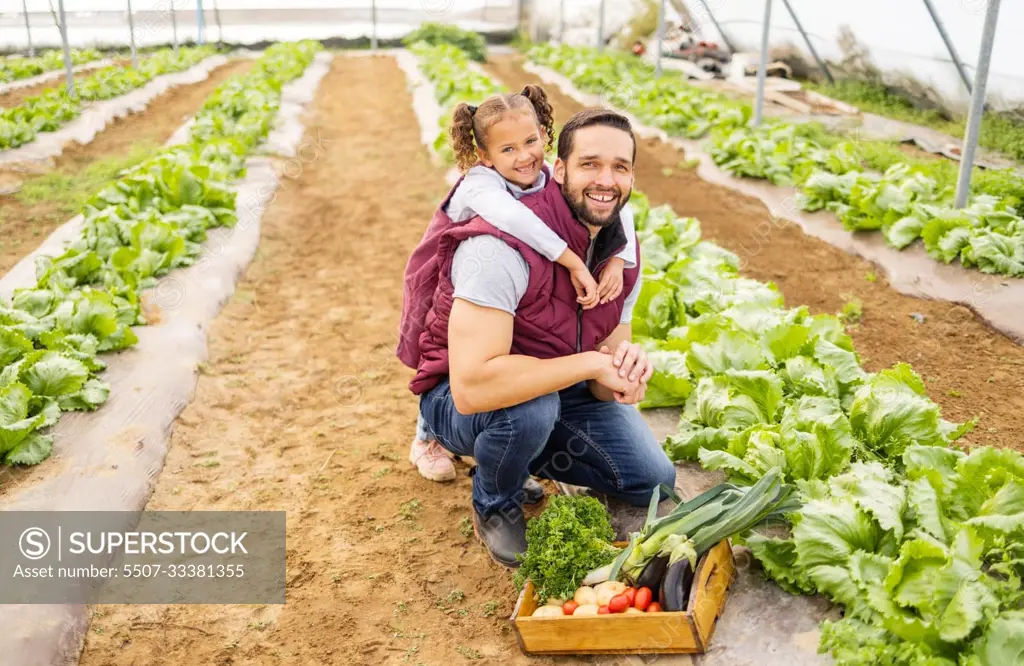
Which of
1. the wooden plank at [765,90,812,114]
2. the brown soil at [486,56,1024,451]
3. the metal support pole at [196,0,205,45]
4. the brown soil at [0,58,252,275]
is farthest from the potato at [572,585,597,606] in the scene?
the metal support pole at [196,0,205,45]

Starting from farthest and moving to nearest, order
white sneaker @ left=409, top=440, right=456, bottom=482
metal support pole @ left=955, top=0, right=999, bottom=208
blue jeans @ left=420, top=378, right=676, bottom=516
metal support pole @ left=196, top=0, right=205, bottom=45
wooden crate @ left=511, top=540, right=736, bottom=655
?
metal support pole @ left=196, top=0, right=205, bottom=45 → metal support pole @ left=955, top=0, right=999, bottom=208 → white sneaker @ left=409, top=440, right=456, bottom=482 → blue jeans @ left=420, top=378, right=676, bottom=516 → wooden crate @ left=511, top=540, right=736, bottom=655

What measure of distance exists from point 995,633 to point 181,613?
2665 mm

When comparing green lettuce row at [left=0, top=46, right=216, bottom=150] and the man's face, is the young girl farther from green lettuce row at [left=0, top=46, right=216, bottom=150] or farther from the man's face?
green lettuce row at [left=0, top=46, right=216, bottom=150]

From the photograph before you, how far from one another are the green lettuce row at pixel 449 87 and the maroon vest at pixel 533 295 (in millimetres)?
5879

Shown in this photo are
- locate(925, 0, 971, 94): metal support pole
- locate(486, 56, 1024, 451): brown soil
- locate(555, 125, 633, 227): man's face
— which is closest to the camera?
locate(555, 125, 633, 227): man's face

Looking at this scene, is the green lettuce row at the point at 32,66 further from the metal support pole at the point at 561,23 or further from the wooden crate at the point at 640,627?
the wooden crate at the point at 640,627

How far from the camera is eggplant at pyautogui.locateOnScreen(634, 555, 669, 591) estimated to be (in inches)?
110

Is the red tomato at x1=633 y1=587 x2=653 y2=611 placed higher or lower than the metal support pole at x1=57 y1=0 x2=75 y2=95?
lower

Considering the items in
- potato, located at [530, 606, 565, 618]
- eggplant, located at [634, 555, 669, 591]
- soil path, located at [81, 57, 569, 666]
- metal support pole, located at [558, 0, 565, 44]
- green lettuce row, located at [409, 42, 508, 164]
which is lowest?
soil path, located at [81, 57, 569, 666]

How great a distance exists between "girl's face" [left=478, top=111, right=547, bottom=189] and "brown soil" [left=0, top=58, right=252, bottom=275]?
5040 mm

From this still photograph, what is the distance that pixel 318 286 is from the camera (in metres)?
6.59

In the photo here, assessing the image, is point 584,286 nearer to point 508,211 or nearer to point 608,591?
point 508,211

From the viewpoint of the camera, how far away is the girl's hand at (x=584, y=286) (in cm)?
301

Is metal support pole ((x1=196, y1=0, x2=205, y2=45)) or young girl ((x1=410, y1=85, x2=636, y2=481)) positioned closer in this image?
young girl ((x1=410, y1=85, x2=636, y2=481))
